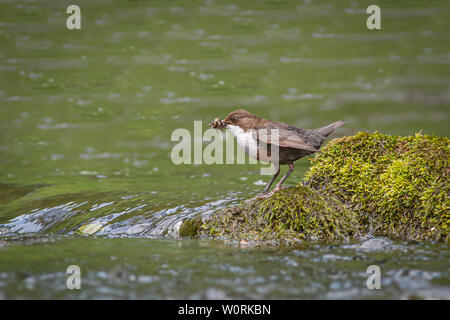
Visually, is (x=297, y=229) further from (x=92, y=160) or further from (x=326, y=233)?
(x=92, y=160)

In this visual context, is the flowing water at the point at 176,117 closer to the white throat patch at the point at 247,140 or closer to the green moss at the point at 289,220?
the green moss at the point at 289,220

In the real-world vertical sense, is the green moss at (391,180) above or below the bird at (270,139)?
→ below

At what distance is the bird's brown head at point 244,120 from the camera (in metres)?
4.73

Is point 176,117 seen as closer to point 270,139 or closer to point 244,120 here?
point 244,120

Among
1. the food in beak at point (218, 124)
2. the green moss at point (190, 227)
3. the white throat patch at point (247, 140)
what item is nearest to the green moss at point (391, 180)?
the white throat patch at point (247, 140)

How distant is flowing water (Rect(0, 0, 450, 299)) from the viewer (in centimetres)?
331

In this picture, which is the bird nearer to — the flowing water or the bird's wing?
the bird's wing

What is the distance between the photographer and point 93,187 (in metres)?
6.96

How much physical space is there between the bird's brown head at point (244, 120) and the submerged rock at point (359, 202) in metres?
0.71

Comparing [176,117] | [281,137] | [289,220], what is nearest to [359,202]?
[289,220]

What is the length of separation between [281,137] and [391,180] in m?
1.07

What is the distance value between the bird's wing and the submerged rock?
0.38 metres

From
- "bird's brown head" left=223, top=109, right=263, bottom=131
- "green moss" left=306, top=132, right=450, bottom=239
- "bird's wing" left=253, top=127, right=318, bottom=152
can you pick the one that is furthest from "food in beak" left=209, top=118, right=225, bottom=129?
"green moss" left=306, top=132, right=450, bottom=239

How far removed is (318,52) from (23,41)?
7979 mm
